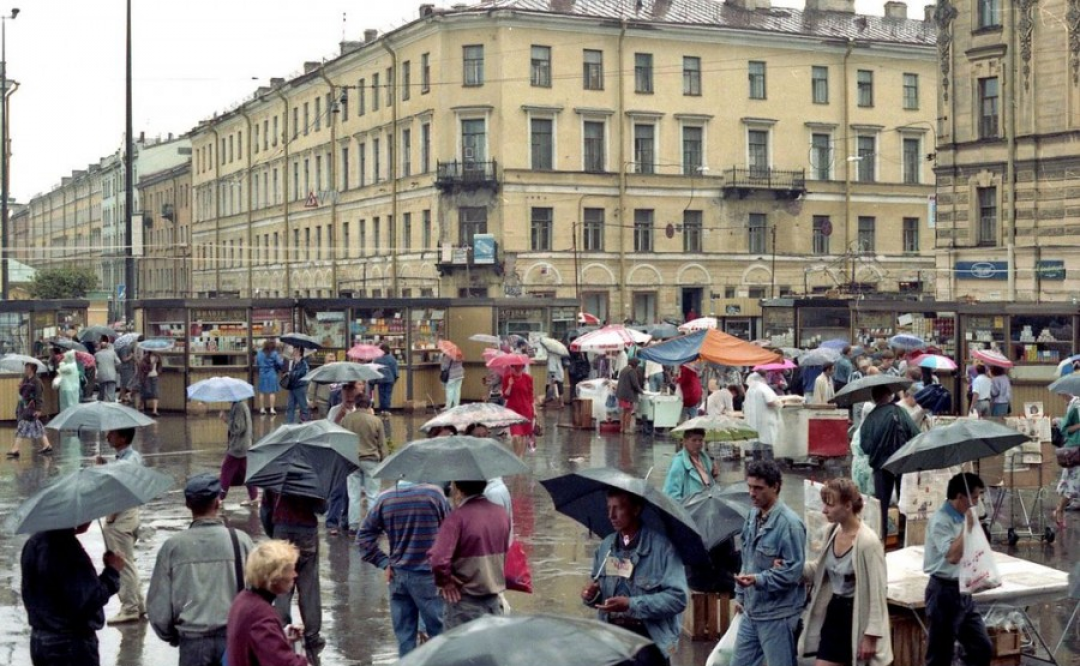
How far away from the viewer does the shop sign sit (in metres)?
42.4

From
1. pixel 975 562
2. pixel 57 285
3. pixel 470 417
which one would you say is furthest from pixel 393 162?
pixel 975 562

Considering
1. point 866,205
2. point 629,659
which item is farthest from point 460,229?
point 629,659

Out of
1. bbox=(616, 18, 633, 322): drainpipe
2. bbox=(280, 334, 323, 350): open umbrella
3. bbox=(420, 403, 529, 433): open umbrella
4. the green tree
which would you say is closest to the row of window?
bbox=(616, 18, 633, 322): drainpipe

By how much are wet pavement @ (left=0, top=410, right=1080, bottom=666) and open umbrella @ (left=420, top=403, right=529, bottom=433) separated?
5.17 ft

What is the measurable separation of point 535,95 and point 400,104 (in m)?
6.57

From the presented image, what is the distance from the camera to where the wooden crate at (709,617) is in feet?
37.2

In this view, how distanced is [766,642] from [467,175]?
4624 cm

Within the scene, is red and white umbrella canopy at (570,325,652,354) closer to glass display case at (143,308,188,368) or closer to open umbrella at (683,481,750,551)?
glass display case at (143,308,188,368)

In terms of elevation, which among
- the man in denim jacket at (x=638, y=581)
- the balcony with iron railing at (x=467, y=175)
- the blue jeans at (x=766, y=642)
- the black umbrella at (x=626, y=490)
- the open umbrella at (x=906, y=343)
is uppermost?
the balcony with iron railing at (x=467, y=175)

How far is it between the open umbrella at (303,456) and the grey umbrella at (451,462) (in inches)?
41.2

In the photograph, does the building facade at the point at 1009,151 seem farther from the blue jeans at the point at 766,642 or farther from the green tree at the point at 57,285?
the green tree at the point at 57,285

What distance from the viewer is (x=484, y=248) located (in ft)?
174

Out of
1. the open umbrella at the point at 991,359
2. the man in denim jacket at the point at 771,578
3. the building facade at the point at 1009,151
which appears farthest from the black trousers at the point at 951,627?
the building facade at the point at 1009,151

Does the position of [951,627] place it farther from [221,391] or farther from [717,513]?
[221,391]
